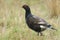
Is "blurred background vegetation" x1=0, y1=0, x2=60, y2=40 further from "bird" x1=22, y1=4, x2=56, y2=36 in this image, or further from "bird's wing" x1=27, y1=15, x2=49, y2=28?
"bird's wing" x1=27, y1=15, x2=49, y2=28

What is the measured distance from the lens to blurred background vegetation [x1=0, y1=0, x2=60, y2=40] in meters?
8.05

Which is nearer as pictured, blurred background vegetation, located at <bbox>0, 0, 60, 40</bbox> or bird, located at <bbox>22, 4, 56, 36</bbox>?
blurred background vegetation, located at <bbox>0, 0, 60, 40</bbox>

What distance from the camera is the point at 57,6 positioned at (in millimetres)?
10195

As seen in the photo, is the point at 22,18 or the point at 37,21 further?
the point at 22,18

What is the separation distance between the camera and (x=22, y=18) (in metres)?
9.59

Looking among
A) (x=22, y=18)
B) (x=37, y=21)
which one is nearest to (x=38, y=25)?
(x=37, y=21)

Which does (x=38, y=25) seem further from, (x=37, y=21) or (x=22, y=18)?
(x=22, y=18)

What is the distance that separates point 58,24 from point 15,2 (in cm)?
271

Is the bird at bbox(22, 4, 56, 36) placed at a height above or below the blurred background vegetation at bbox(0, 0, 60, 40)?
above

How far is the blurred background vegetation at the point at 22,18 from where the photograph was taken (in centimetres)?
805

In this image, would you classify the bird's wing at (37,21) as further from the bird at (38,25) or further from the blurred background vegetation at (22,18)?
the blurred background vegetation at (22,18)

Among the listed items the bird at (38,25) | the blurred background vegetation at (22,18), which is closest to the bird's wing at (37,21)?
the bird at (38,25)

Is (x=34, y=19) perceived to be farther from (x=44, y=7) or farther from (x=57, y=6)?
(x=44, y=7)

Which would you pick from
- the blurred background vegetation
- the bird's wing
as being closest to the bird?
the bird's wing
